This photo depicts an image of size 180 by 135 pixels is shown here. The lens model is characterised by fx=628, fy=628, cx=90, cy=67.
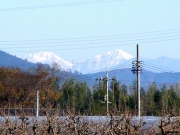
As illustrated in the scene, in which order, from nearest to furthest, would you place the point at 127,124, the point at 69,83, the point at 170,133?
the point at 170,133
the point at 127,124
the point at 69,83

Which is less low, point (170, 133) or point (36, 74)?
point (36, 74)

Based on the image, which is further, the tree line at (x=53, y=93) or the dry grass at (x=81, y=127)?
the tree line at (x=53, y=93)

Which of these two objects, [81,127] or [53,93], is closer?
[81,127]

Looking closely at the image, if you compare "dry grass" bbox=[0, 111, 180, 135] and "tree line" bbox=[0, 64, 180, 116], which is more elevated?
"tree line" bbox=[0, 64, 180, 116]

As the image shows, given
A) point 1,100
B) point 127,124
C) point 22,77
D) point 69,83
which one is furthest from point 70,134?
point 69,83

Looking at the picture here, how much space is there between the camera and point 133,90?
52.1 meters

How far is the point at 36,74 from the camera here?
55.2 metres

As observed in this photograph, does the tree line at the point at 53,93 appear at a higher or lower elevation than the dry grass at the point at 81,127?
higher

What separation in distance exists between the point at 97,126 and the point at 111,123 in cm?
53

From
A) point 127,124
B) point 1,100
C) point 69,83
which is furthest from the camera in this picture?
point 69,83

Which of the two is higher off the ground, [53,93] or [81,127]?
[53,93]

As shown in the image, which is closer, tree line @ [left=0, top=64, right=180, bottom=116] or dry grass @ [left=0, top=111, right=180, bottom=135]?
dry grass @ [left=0, top=111, right=180, bottom=135]

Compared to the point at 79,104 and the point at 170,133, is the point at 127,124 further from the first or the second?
the point at 79,104

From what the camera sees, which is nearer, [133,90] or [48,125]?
[48,125]
